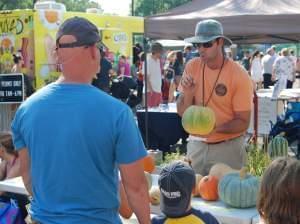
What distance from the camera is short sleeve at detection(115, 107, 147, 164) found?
194 cm

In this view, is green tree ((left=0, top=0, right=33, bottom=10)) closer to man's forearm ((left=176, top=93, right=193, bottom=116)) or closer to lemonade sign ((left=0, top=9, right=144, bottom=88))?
lemonade sign ((left=0, top=9, right=144, bottom=88))

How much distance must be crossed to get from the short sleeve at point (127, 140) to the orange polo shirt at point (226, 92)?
1.75 meters

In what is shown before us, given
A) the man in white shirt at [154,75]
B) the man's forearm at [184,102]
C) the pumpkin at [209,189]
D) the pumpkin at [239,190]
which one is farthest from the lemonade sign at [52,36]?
the pumpkin at [239,190]

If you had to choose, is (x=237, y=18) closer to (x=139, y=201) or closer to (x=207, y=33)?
(x=207, y=33)

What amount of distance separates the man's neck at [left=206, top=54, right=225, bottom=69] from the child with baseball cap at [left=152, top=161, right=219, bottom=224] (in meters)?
1.57

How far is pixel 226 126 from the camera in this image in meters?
3.59

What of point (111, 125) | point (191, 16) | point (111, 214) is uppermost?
point (191, 16)

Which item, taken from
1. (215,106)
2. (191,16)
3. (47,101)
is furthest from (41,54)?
(47,101)

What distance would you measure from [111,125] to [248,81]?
75.8 inches

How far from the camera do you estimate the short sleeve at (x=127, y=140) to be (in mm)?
1938

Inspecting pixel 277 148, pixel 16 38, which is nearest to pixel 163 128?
pixel 277 148

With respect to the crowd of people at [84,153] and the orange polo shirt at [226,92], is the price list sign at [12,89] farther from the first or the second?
the crowd of people at [84,153]

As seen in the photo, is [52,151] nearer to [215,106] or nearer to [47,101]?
[47,101]

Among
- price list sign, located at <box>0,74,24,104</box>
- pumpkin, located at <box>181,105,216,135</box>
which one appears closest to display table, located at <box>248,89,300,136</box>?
price list sign, located at <box>0,74,24,104</box>
